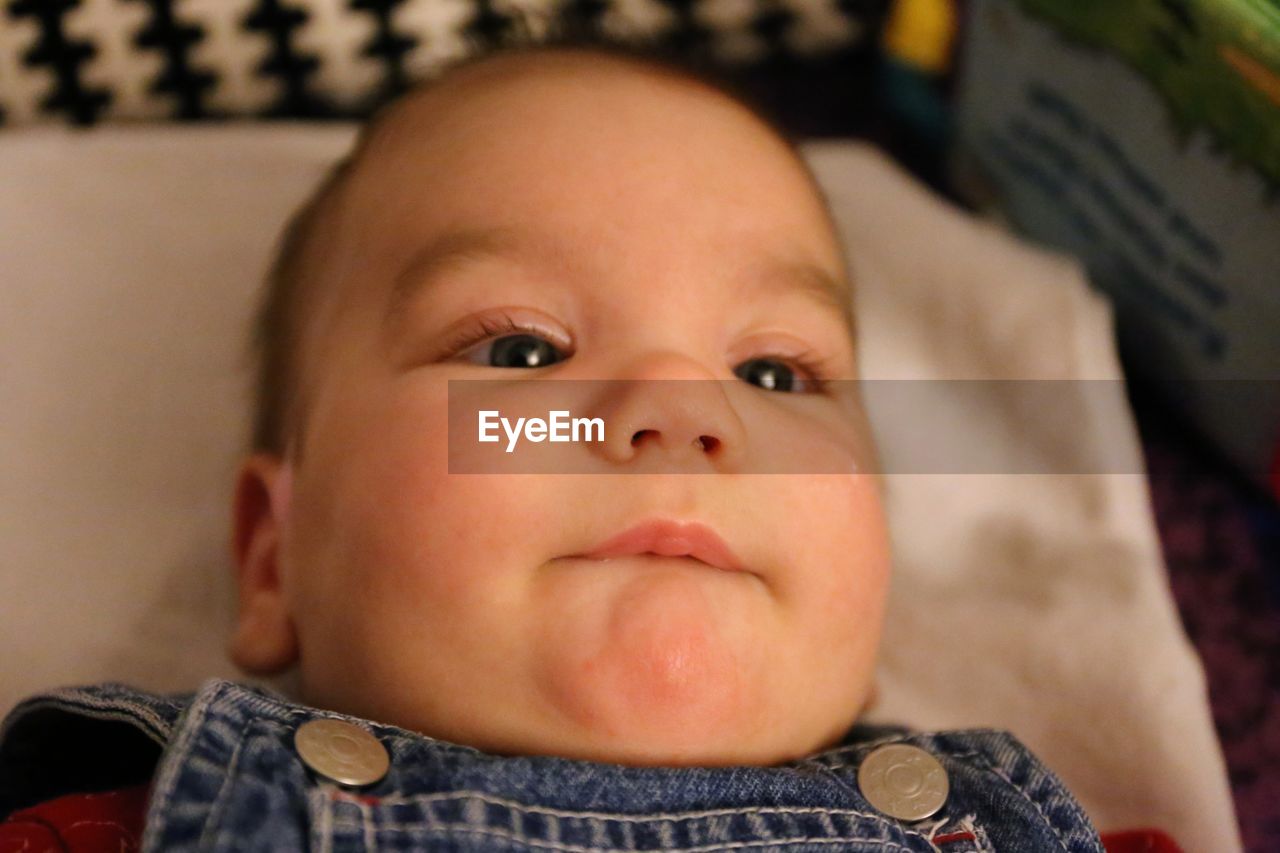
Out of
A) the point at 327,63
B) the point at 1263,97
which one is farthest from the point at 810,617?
the point at 327,63

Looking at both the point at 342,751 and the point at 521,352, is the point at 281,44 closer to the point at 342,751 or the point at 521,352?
the point at 521,352

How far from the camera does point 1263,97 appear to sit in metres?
0.93

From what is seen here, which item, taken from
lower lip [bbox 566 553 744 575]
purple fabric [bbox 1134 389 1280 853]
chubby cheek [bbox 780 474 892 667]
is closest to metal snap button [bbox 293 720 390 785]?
lower lip [bbox 566 553 744 575]

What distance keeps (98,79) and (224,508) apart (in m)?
0.47

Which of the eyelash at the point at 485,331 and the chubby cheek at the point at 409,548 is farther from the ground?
the eyelash at the point at 485,331

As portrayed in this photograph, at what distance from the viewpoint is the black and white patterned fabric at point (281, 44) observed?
120cm

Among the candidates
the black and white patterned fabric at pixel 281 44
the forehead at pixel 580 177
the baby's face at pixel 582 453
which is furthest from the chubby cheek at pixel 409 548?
the black and white patterned fabric at pixel 281 44

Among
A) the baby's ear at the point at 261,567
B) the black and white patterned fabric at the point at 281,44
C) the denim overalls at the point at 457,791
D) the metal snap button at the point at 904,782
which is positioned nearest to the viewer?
the denim overalls at the point at 457,791

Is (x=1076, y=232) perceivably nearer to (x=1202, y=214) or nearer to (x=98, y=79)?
(x=1202, y=214)

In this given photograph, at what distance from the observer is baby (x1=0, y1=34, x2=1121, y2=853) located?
27.3 inches

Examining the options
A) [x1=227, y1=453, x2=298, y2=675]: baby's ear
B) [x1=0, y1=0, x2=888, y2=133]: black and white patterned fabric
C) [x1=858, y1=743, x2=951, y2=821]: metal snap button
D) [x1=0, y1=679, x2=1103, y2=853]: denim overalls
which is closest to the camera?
[x1=0, y1=679, x2=1103, y2=853]: denim overalls

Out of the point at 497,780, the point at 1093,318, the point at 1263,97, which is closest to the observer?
the point at 497,780

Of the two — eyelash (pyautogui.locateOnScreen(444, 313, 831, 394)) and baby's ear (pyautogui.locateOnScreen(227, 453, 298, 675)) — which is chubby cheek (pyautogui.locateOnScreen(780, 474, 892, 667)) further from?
baby's ear (pyautogui.locateOnScreen(227, 453, 298, 675))

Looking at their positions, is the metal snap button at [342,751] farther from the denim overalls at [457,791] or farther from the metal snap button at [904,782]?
the metal snap button at [904,782]
